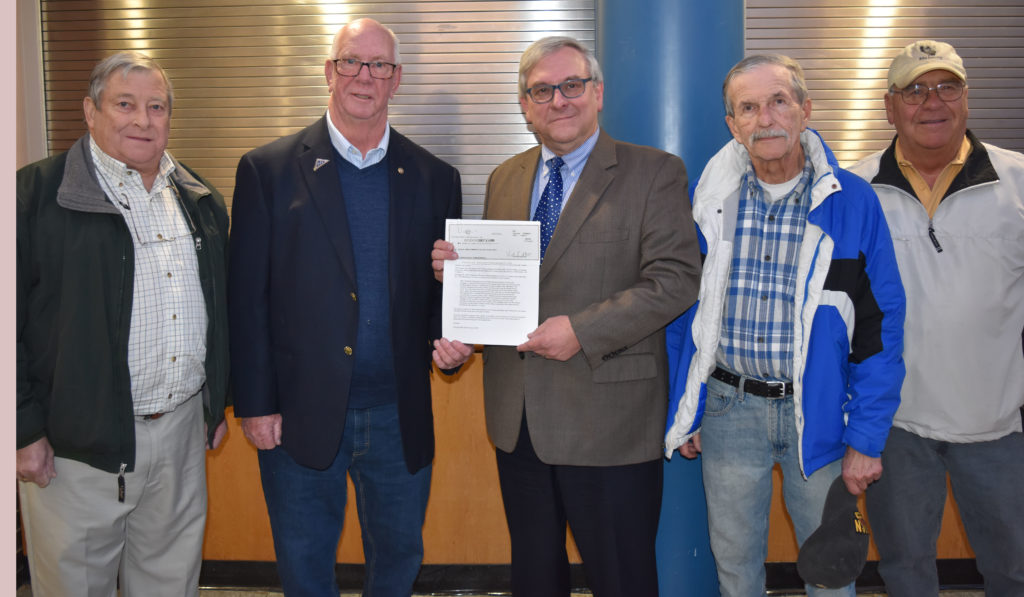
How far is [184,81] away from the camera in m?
5.50

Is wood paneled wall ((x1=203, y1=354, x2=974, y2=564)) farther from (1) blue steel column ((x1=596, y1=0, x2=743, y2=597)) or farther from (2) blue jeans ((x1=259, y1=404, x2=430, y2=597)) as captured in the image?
(2) blue jeans ((x1=259, y1=404, x2=430, y2=597))

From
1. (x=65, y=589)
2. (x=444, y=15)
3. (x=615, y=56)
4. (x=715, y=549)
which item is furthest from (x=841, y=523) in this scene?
(x=444, y=15)

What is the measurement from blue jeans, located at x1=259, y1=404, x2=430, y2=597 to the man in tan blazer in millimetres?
409

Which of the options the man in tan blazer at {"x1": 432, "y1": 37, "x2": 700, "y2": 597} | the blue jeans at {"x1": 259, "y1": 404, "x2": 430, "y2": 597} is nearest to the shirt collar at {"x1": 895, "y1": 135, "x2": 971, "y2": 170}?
the man in tan blazer at {"x1": 432, "y1": 37, "x2": 700, "y2": 597}

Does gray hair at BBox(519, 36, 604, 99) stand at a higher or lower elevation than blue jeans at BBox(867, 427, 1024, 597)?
higher

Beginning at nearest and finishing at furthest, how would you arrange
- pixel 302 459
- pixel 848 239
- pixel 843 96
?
1. pixel 848 239
2. pixel 302 459
3. pixel 843 96

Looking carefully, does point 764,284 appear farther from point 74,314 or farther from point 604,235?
point 74,314

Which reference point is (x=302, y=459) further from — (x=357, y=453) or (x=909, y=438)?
(x=909, y=438)

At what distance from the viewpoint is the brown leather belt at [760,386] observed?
2.28 m

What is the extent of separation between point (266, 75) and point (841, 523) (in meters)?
5.02

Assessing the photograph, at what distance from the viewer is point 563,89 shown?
233cm

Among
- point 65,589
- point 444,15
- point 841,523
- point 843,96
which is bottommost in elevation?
point 65,589

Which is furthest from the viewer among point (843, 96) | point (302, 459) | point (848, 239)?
point (843, 96)

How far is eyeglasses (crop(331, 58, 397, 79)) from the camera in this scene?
2.41 meters
